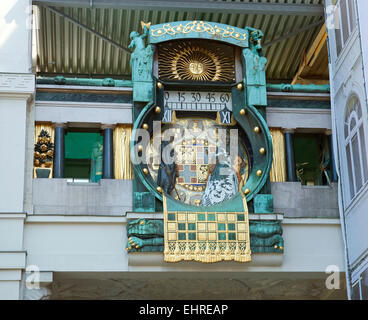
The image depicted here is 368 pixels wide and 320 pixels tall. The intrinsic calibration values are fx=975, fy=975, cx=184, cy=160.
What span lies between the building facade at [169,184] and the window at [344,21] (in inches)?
39.1

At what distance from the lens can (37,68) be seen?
21.2 m

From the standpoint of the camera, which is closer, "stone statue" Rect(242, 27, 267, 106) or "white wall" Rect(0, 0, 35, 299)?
"white wall" Rect(0, 0, 35, 299)

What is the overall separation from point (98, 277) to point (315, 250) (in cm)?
363

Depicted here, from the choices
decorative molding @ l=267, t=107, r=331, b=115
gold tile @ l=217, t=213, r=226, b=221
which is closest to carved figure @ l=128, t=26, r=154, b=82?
decorative molding @ l=267, t=107, r=331, b=115

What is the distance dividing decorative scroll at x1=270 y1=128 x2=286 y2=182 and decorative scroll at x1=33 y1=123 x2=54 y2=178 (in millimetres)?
3826

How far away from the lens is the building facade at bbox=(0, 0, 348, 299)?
51.8 ft

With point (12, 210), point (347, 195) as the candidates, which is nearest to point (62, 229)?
point (12, 210)

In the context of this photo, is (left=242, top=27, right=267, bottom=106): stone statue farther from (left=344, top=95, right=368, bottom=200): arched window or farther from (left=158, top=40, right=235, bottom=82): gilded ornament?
(left=344, top=95, right=368, bottom=200): arched window

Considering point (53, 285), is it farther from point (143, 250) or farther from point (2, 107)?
point (2, 107)

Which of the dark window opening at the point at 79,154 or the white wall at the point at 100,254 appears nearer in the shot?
the white wall at the point at 100,254

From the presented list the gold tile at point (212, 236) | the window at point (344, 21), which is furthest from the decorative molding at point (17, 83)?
the window at point (344, 21)

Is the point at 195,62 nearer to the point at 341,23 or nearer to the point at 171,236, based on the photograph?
the point at 341,23

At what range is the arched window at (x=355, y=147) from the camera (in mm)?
15820

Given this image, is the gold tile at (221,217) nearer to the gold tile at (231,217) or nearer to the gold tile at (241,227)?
the gold tile at (231,217)
